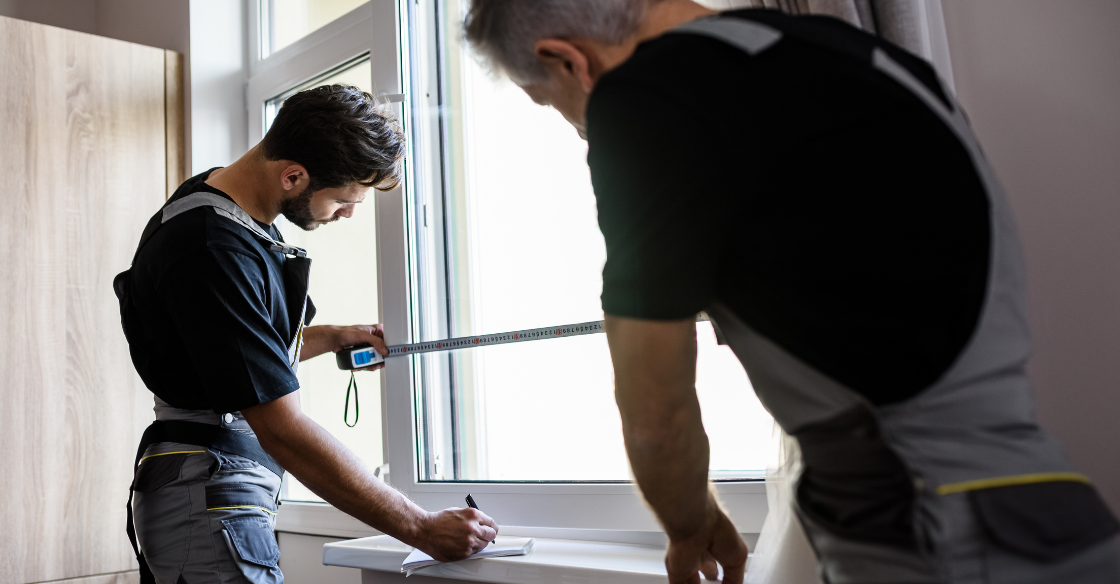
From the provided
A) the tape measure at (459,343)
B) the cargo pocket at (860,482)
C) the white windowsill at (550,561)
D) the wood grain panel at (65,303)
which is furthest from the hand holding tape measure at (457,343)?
the cargo pocket at (860,482)

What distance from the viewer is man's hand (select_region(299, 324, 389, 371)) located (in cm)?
192

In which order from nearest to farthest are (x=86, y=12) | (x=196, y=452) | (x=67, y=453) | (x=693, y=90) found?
(x=693, y=90) < (x=196, y=452) < (x=67, y=453) < (x=86, y=12)

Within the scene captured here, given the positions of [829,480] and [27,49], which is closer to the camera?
[829,480]

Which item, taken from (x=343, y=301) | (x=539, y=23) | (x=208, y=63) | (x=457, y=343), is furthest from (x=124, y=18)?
(x=539, y=23)

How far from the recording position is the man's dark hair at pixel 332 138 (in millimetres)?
1577

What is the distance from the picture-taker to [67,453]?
2221 millimetres

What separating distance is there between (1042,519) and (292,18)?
2.72 m

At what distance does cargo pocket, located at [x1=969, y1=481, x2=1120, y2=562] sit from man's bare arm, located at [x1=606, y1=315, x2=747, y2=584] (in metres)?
0.21

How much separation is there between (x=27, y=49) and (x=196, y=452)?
5.13 ft

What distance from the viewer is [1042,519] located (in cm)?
51

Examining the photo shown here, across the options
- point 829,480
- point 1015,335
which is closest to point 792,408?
point 829,480

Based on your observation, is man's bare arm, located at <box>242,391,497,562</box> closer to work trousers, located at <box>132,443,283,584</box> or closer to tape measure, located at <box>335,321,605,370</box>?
work trousers, located at <box>132,443,283,584</box>

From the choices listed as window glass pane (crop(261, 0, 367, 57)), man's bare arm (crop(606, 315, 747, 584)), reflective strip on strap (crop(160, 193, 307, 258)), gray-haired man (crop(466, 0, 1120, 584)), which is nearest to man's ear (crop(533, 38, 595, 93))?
gray-haired man (crop(466, 0, 1120, 584))

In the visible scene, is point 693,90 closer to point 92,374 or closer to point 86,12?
point 92,374
